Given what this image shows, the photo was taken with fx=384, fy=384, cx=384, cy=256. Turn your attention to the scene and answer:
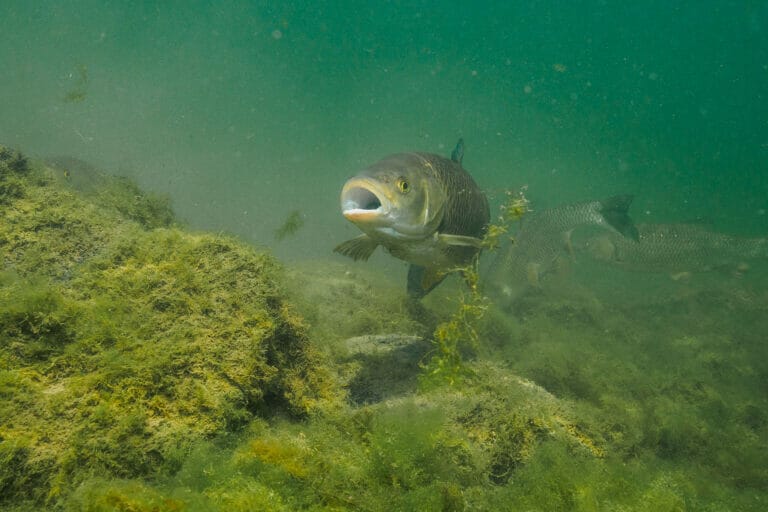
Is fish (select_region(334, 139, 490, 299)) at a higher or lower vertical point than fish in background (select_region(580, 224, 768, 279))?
higher

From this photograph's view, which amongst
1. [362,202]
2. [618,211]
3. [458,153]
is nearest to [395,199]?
[362,202]

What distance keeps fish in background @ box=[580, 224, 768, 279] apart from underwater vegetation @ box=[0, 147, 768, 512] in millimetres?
7389

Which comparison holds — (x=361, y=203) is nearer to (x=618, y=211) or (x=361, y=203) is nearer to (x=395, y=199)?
(x=395, y=199)

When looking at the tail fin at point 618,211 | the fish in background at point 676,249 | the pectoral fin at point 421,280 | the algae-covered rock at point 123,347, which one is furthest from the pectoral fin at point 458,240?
the fish in background at point 676,249

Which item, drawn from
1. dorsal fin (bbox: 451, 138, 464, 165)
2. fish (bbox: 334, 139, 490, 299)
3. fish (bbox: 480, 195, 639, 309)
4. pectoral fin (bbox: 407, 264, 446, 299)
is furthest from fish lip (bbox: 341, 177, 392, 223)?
fish (bbox: 480, 195, 639, 309)

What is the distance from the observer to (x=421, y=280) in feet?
19.4

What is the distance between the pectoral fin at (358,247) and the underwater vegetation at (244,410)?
120 cm

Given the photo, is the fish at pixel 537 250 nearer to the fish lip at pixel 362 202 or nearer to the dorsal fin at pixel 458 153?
the dorsal fin at pixel 458 153

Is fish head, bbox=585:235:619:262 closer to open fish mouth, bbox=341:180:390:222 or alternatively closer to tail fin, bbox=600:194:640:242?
tail fin, bbox=600:194:640:242

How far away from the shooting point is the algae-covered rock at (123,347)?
192 centimetres

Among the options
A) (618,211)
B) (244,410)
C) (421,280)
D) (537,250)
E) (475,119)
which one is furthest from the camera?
(475,119)

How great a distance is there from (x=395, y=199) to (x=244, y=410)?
251 cm

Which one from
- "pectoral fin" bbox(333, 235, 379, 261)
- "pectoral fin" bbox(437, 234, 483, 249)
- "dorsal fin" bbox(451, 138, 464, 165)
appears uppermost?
"dorsal fin" bbox(451, 138, 464, 165)

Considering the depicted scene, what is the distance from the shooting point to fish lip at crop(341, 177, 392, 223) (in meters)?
3.87
